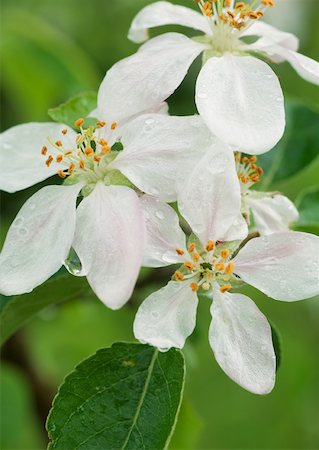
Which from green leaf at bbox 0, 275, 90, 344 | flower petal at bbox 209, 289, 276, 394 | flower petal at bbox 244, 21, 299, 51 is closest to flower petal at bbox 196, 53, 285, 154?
flower petal at bbox 244, 21, 299, 51

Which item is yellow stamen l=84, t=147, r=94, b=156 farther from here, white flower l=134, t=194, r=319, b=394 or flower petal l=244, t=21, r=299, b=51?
flower petal l=244, t=21, r=299, b=51

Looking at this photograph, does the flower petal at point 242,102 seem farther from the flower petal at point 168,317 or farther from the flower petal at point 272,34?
the flower petal at point 168,317

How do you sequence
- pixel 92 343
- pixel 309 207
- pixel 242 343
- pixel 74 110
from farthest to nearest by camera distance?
pixel 92 343 < pixel 309 207 < pixel 74 110 < pixel 242 343

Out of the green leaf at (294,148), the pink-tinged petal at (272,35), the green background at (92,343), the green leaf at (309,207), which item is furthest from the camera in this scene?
the green background at (92,343)

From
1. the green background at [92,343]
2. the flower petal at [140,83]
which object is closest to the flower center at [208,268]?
the flower petal at [140,83]

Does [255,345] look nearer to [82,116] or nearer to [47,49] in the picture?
[82,116]

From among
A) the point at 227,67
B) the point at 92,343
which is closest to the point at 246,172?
the point at 227,67

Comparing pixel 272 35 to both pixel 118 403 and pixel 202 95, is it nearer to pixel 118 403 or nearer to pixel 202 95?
pixel 202 95
